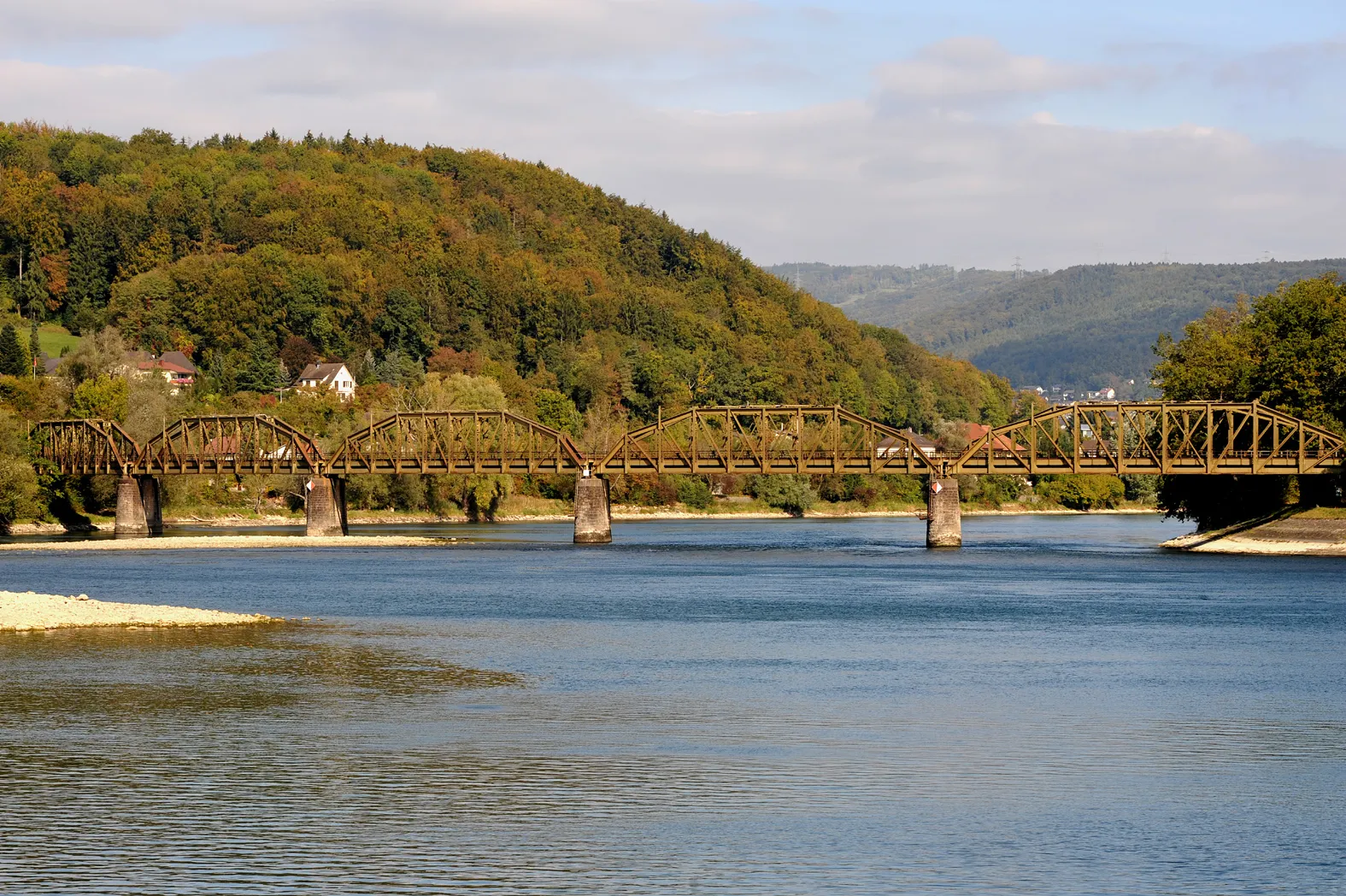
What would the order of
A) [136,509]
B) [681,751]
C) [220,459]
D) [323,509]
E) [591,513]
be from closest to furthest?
[681,751]
[591,513]
[323,509]
[136,509]
[220,459]

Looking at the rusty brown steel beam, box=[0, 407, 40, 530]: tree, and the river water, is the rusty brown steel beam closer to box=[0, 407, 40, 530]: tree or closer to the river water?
box=[0, 407, 40, 530]: tree

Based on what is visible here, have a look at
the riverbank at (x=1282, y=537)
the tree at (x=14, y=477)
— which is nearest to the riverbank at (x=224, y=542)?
the tree at (x=14, y=477)

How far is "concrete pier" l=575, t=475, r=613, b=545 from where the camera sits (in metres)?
144

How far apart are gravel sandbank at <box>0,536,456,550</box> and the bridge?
732 centimetres

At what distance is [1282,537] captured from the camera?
127562 millimetres

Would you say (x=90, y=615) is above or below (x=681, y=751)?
above

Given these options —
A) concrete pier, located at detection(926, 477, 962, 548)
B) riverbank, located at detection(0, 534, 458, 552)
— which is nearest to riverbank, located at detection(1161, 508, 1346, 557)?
concrete pier, located at detection(926, 477, 962, 548)

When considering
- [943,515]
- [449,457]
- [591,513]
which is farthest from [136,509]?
[943,515]

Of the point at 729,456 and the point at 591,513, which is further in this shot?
the point at 591,513

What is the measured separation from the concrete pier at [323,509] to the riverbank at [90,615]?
83099 millimetres

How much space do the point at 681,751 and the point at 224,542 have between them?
109 m

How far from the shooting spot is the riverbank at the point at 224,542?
130 m

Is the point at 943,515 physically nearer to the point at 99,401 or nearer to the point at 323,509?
the point at 323,509

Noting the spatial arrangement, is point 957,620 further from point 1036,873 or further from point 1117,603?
point 1036,873
